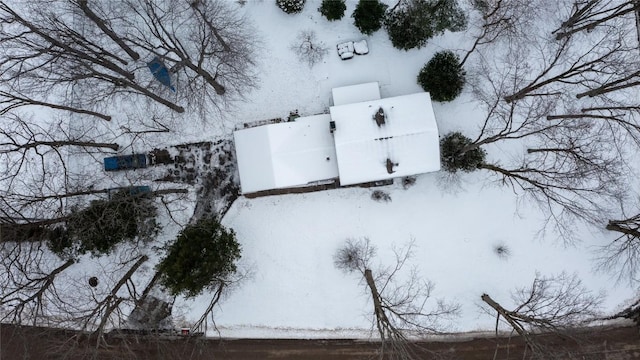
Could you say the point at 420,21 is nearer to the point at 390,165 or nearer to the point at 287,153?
the point at 390,165

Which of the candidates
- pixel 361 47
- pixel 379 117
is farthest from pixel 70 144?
pixel 361 47

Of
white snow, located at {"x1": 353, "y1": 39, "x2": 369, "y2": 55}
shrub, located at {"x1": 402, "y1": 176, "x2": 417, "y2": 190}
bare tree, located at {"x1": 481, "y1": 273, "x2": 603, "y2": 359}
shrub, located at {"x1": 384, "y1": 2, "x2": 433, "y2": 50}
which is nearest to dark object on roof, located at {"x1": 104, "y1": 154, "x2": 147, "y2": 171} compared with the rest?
white snow, located at {"x1": 353, "y1": 39, "x2": 369, "y2": 55}

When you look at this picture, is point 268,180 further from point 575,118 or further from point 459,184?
point 575,118

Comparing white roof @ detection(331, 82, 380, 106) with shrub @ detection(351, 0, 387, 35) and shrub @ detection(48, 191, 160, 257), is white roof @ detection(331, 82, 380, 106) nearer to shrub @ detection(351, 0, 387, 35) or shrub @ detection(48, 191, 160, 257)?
shrub @ detection(351, 0, 387, 35)

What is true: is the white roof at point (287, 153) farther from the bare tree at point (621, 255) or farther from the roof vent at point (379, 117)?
the bare tree at point (621, 255)

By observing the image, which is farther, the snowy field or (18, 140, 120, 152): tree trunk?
the snowy field

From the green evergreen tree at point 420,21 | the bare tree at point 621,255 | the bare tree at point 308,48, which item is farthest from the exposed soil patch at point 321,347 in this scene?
the green evergreen tree at point 420,21

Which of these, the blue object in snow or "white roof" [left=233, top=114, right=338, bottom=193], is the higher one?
the blue object in snow
